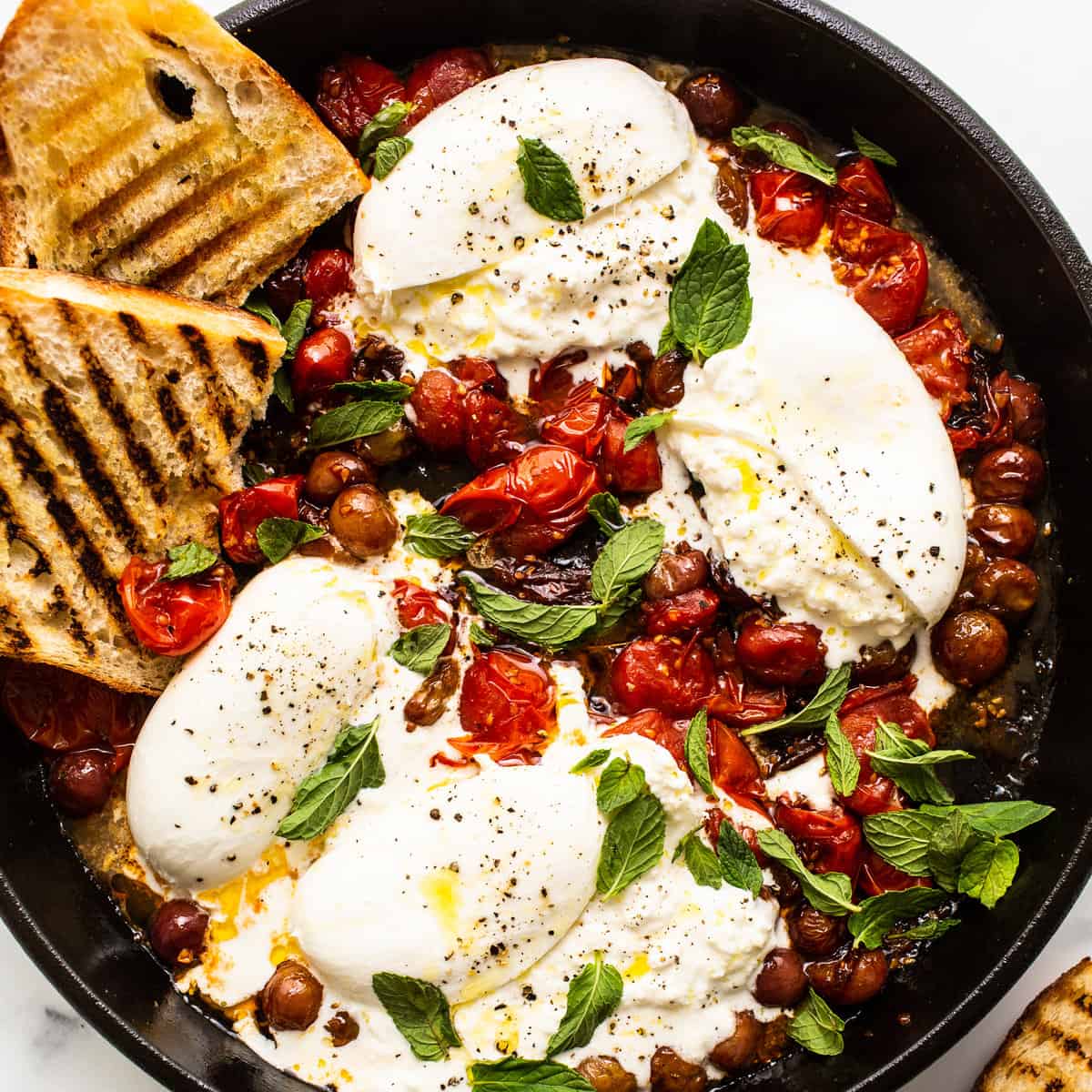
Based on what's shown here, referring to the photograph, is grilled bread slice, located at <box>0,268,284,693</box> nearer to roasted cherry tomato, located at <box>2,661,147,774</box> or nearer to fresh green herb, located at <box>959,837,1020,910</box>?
roasted cherry tomato, located at <box>2,661,147,774</box>

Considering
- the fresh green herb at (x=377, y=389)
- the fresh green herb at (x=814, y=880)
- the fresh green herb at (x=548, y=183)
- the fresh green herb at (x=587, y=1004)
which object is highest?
Result: the fresh green herb at (x=548, y=183)

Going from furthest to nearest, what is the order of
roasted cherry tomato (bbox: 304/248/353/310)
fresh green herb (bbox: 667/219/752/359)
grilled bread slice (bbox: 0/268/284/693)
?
roasted cherry tomato (bbox: 304/248/353/310) < fresh green herb (bbox: 667/219/752/359) < grilled bread slice (bbox: 0/268/284/693)

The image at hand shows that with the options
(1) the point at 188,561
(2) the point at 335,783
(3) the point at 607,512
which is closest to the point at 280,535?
(1) the point at 188,561

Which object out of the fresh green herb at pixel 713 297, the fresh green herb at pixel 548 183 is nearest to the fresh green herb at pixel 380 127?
the fresh green herb at pixel 548 183

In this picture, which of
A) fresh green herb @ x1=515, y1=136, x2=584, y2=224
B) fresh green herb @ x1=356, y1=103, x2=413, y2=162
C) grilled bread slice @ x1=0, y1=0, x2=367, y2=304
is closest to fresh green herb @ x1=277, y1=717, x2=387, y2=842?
grilled bread slice @ x1=0, y1=0, x2=367, y2=304

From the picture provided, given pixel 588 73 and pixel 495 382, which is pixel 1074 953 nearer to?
pixel 495 382

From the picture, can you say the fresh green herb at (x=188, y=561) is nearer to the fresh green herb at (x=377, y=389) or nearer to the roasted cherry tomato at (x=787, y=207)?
the fresh green herb at (x=377, y=389)

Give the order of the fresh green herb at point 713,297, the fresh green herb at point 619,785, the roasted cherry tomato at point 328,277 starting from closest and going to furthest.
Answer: the fresh green herb at point 619,785 → the fresh green herb at point 713,297 → the roasted cherry tomato at point 328,277
